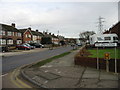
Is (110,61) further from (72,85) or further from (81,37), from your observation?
(81,37)

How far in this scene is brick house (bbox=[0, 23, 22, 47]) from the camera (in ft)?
138

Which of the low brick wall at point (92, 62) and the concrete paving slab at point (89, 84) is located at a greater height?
the low brick wall at point (92, 62)

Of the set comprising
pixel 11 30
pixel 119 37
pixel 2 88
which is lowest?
pixel 2 88

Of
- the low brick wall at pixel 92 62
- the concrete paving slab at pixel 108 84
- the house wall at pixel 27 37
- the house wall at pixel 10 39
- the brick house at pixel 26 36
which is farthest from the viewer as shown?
the house wall at pixel 27 37

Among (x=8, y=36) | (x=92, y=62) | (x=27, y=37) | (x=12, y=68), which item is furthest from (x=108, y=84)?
(x=27, y=37)

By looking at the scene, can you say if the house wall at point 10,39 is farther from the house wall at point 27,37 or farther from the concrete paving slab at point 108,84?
the concrete paving slab at point 108,84

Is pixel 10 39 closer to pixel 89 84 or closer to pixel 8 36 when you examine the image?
pixel 8 36

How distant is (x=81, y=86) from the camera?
19.1 ft

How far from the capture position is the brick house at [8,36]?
42031mm

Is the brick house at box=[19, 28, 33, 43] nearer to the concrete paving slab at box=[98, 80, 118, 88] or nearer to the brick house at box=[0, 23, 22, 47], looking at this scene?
the brick house at box=[0, 23, 22, 47]

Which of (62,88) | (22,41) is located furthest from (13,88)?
(22,41)

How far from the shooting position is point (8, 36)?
4484cm

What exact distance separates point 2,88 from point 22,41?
163 feet

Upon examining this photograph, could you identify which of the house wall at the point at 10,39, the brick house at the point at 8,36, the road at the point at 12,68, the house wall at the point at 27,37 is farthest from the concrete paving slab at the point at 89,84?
the house wall at the point at 27,37
